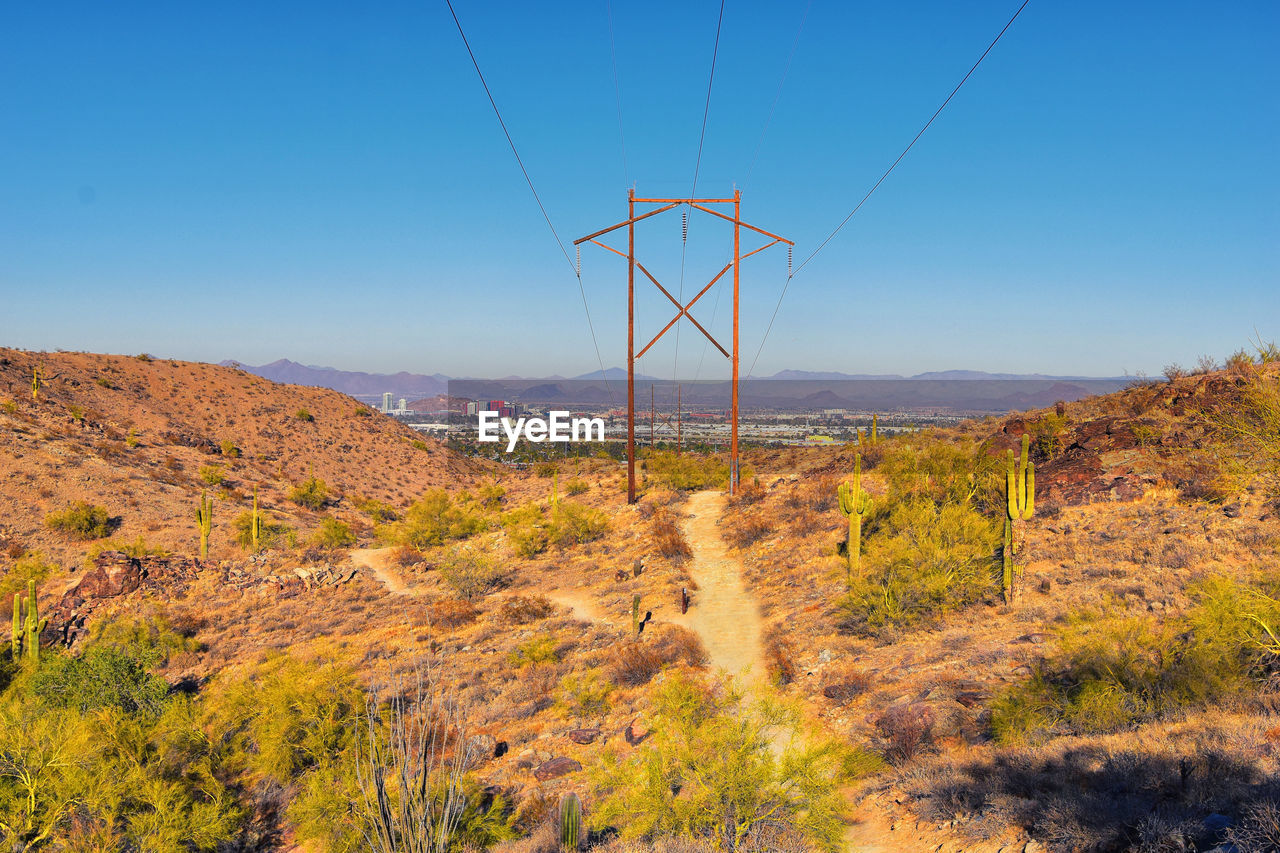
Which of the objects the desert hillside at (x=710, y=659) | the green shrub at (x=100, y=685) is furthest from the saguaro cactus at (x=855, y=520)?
the green shrub at (x=100, y=685)

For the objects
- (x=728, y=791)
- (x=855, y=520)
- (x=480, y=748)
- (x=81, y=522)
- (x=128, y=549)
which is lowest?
(x=480, y=748)

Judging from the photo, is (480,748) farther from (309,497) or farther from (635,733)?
(309,497)

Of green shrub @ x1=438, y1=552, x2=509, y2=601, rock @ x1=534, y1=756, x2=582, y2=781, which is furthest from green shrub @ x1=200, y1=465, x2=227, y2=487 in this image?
rock @ x1=534, y1=756, x2=582, y2=781

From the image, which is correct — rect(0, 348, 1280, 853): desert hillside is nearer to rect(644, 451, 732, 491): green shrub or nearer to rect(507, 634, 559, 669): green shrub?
rect(507, 634, 559, 669): green shrub

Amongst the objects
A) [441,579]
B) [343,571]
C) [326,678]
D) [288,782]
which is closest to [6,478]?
[343,571]

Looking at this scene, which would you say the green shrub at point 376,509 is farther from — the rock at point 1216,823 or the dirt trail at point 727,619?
the rock at point 1216,823

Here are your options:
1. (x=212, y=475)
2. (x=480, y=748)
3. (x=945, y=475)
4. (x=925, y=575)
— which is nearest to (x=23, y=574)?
(x=212, y=475)
